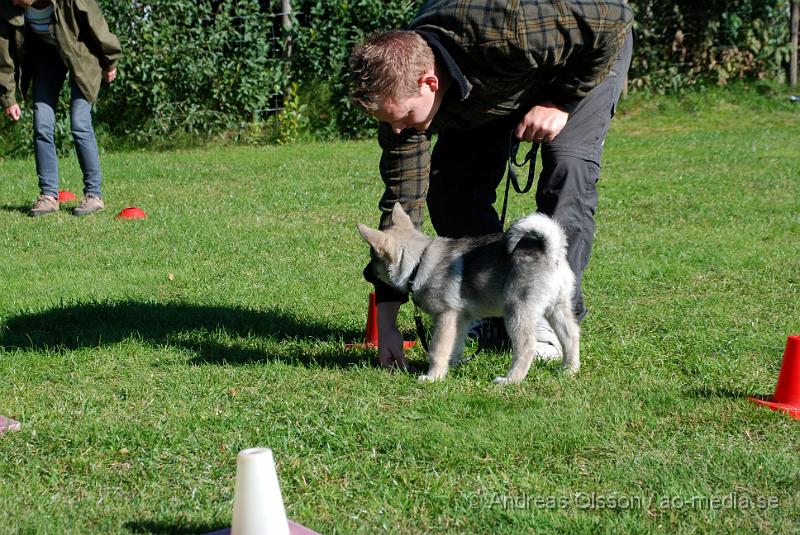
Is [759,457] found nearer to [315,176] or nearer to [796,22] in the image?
[315,176]

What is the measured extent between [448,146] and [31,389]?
2515 mm

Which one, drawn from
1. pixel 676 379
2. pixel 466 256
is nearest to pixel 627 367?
pixel 676 379

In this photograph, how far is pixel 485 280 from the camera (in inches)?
178

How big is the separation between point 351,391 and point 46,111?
19.5ft

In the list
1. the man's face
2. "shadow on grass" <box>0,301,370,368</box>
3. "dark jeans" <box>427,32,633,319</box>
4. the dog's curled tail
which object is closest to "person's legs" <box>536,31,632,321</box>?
"dark jeans" <box>427,32,633,319</box>

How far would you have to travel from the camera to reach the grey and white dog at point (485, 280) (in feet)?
14.3

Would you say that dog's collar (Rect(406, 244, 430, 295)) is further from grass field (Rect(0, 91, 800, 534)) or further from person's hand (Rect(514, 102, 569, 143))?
person's hand (Rect(514, 102, 569, 143))

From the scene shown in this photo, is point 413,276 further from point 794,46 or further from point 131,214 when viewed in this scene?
point 794,46

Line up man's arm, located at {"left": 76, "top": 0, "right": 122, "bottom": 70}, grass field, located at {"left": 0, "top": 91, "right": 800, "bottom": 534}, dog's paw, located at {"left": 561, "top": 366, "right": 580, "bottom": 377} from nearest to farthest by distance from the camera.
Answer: grass field, located at {"left": 0, "top": 91, "right": 800, "bottom": 534}
dog's paw, located at {"left": 561, "top": 366, "right": 580, "bottom": 377}
man's arm, located at {"left": 76, "top": 0, "right": 122, "bottom": 70}

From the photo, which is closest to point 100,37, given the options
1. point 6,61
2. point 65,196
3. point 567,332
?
point 6,61

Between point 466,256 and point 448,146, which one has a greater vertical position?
point 448,146

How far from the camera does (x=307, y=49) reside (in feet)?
45.8

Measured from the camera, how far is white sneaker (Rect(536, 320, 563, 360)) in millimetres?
4859

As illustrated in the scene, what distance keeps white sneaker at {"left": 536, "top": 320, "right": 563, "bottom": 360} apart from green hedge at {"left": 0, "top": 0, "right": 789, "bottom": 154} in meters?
9.50
